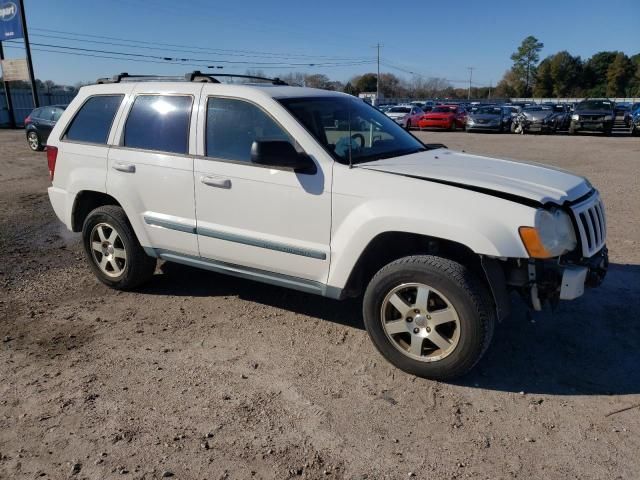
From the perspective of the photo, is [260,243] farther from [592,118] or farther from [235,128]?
[592,118]

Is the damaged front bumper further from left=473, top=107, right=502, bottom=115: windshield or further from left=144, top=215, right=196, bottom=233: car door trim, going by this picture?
left=473, top=107, right=502, bottom=115: windshield

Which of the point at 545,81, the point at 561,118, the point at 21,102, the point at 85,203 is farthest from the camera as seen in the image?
the point at 545,81

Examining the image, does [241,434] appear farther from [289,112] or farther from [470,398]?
[289,112]

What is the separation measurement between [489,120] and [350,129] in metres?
26.0

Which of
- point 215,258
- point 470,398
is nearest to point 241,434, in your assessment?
point 470,398

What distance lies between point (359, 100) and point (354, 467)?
344 centimetres

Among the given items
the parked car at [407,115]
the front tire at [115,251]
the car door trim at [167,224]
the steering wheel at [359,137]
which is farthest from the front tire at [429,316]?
the parked car at [407,115]

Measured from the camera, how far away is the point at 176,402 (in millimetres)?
3324

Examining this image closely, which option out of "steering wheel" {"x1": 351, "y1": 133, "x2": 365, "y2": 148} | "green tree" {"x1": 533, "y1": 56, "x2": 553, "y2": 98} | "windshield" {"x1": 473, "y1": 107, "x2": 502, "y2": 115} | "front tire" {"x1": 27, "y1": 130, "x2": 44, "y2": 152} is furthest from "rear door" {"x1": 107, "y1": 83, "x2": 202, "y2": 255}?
"green tree" {"x1": 533, "y1": 56, "x2": 553, "y2": 98}

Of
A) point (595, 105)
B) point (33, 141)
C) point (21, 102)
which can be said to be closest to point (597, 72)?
point (595, 105)

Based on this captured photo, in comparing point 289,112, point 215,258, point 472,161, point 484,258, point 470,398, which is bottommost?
point 470,398

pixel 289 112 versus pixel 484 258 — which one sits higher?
pixel 289 112

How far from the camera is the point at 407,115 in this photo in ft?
103

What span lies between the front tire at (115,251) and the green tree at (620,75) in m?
101
